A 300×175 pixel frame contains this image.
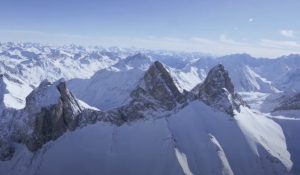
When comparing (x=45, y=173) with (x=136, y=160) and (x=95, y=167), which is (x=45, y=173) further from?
(x=136, y=160)

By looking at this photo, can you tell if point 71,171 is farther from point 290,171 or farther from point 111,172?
point 290,171

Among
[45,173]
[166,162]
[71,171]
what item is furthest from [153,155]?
[45,173]

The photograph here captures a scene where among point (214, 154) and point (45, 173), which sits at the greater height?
point (214, 154)

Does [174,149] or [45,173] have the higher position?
[174,149]

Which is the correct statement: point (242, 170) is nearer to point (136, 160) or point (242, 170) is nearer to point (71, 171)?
point (136, 160)

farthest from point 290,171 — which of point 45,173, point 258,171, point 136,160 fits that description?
point 45,173

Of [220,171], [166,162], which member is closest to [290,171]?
[220,171]

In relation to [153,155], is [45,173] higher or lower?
lower
